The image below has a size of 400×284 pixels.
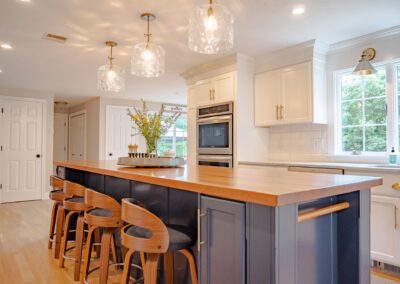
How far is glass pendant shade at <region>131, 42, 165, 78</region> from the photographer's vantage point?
268cm

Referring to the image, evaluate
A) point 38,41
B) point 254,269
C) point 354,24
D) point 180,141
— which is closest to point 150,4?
point 38,41

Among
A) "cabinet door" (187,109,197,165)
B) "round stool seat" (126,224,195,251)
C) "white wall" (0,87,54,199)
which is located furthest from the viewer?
"white wall" (0,87,54,199)

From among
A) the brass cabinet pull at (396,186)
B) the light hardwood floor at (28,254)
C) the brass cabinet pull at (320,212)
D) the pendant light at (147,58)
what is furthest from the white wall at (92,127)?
the brass cabinet pull at (320,212)

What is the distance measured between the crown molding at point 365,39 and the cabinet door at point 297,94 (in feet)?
1.22

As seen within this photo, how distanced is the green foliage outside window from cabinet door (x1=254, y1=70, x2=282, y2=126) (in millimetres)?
782

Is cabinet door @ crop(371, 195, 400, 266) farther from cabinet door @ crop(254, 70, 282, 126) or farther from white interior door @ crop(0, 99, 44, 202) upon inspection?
white interior door @ crop(0, 99, 44, 202)

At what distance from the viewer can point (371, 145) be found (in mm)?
3340

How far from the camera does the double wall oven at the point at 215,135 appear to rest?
396 cm

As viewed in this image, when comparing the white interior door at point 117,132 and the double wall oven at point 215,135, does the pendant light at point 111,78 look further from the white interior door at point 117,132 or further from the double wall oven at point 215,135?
the white interior door at point 117,132

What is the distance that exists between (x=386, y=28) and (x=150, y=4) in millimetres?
2378

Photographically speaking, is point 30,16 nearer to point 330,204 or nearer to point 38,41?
point 38,41

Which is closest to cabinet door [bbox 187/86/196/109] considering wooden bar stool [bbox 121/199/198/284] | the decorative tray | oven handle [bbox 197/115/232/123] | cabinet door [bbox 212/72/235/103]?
oven handle [bbox 197/115/232/123]

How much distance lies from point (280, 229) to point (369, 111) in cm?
294

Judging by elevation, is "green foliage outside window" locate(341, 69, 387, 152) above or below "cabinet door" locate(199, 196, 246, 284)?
above
